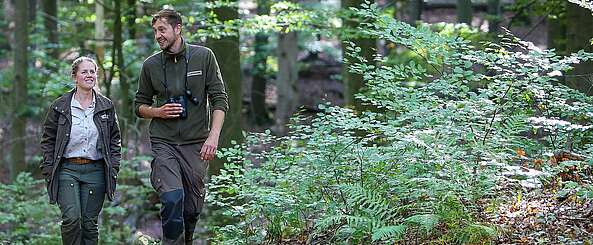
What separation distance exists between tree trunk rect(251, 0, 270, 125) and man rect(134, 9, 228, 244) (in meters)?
19.3

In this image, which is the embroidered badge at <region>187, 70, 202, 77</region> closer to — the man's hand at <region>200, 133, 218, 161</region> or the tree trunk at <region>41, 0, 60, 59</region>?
the man's hand at <region>200, 133, 218, 161</region>

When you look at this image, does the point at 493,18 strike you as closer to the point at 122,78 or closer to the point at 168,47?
the point at 122,78

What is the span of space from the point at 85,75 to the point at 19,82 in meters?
12.4

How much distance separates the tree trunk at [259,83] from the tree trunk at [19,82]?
30.7 ft

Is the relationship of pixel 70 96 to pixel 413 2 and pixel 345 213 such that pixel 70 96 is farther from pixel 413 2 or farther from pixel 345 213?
pixel 413 2

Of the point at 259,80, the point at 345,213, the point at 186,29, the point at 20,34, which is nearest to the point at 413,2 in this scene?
the point at 186,29

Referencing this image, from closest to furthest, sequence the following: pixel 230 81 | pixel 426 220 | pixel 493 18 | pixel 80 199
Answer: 1. pixel 426 220
2. pixel 80 199
3. pixel 230 81
4. pixel 493 18

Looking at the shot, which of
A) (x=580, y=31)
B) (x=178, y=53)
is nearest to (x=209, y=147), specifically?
(x=178, y=53)

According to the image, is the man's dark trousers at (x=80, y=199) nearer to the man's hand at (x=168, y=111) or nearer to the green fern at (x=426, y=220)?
the man's hand at (x=168, y=111)

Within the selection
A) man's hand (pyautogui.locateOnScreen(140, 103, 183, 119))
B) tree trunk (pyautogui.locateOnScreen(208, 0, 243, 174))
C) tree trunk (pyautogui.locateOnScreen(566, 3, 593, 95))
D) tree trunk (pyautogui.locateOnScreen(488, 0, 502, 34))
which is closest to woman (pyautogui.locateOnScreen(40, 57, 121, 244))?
man's hand (pyautogui.locateOnScreen(140, 103, 183, 119))

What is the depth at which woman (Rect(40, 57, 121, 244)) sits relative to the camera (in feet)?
23.2

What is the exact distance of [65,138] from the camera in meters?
7.04

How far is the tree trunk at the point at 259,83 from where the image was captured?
88.2 ft

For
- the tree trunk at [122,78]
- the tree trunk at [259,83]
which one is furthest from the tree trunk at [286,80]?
the tree trunk at [122,78]
